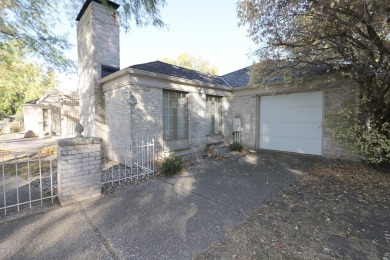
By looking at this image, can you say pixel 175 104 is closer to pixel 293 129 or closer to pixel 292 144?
pixel 293 129

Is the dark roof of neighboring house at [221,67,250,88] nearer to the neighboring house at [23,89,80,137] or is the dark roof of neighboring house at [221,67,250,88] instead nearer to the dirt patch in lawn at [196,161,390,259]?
the dirt patch in lawn at [196,161,390,259]

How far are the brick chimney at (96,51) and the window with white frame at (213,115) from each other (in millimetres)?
4374

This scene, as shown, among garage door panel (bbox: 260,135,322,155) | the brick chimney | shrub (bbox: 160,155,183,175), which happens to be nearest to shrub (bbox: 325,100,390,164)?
garage door panel (bbox: 260,135,322,155)

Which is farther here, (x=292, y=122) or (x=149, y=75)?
(x=292, y=122)

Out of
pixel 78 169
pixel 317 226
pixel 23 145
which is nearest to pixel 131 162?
pixel 78 169

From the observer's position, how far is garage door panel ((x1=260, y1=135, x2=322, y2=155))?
748cm

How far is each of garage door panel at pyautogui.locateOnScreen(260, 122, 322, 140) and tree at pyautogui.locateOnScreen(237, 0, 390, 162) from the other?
904mm

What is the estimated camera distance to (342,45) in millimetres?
4598

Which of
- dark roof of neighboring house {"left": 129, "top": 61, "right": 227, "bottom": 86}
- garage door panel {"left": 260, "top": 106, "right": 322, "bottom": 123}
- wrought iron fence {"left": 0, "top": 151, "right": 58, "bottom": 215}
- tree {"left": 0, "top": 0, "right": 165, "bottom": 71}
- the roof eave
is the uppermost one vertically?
tree {"left": 0, "top": 0, "right": 165, "bottom": 71}

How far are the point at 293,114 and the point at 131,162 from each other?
6578mm

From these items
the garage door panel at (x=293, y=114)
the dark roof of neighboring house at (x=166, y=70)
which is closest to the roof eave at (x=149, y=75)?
Answer: the dark roof of neighboring house at (x=166, y=70)

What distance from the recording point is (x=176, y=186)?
4570 millimetres

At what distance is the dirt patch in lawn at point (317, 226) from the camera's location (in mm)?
2342

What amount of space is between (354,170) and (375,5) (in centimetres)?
433
